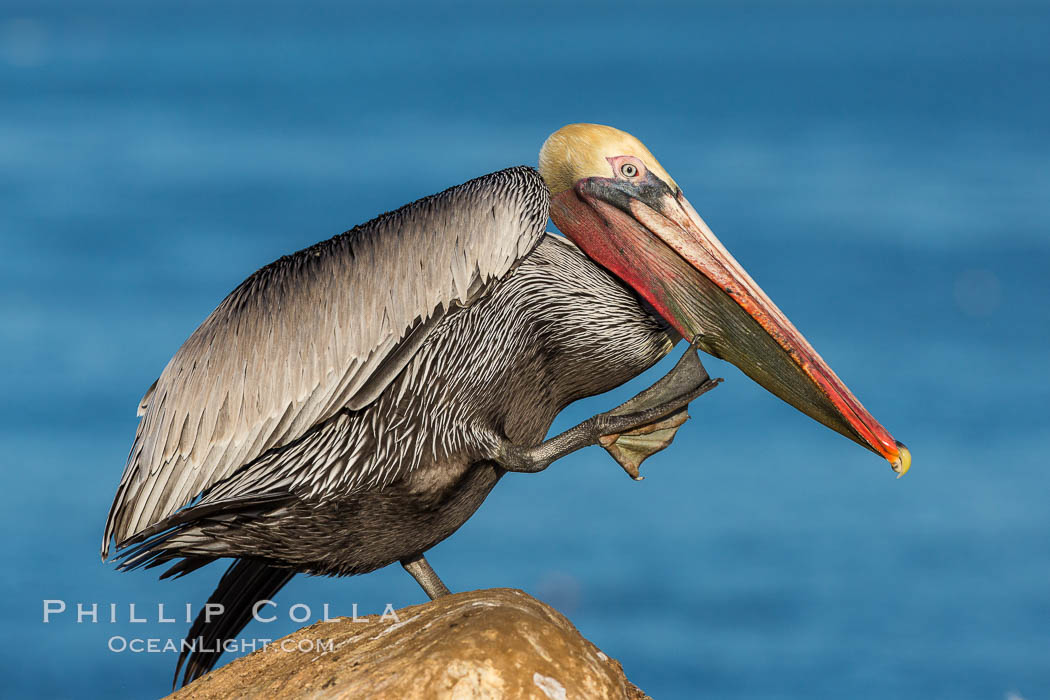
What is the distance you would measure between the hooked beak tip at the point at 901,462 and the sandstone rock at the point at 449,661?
4.44 feet

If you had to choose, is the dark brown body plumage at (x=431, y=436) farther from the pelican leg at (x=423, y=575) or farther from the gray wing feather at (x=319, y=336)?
the pelican leg at (x=423, y=575)

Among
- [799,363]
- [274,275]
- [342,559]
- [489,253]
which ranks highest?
[274,275]

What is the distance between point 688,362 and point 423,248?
3.92 feet

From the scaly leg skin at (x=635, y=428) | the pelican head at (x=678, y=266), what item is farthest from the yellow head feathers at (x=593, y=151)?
the scaly leg skin at (x=635, y=428)

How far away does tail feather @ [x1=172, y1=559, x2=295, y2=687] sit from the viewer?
5.71 meters

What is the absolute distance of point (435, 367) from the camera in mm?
4789

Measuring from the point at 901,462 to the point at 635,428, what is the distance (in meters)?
1.07

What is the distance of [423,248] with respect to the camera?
15.8ft

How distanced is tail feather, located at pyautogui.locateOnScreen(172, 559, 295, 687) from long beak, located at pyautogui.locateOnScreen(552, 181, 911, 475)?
218 cm

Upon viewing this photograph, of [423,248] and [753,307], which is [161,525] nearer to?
[423,248]

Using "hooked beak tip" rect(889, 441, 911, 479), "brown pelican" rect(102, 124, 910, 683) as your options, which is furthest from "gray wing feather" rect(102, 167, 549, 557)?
"hooked beak tip" rect(889, 441, 911, 479)

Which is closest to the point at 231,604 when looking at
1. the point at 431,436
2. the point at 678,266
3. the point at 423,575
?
the point at 423,575

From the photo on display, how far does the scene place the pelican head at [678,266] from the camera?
16.3 ft

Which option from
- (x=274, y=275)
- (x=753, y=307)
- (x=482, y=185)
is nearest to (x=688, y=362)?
(x=753, y=307)
